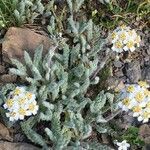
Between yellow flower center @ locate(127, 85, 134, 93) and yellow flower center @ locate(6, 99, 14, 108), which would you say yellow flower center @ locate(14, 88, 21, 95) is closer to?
yellow flower center @ locate(6, 99, 14, 108)

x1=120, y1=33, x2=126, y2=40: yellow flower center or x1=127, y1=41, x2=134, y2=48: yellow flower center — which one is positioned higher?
x1=120, y1=33, x2=126, y2=40: yellow flower center

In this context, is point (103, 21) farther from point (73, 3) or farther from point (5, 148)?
point (5, 148)

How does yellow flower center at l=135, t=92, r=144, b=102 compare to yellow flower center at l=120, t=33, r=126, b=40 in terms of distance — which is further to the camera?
yellow flower center at l=120, t=33, r=126, b=40

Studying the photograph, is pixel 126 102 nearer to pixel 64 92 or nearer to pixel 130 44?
pixel 130 44

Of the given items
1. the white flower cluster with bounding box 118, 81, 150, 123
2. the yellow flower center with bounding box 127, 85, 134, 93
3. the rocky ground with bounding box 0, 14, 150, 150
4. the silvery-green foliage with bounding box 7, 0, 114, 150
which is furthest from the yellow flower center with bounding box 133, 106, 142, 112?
the rocky ground with bounding box 0, 14, 150, 150

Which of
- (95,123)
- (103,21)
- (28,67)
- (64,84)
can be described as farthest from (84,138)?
(103,21)

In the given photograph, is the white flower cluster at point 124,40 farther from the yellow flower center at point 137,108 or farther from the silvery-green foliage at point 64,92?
the yellow flower center at point 137,108
